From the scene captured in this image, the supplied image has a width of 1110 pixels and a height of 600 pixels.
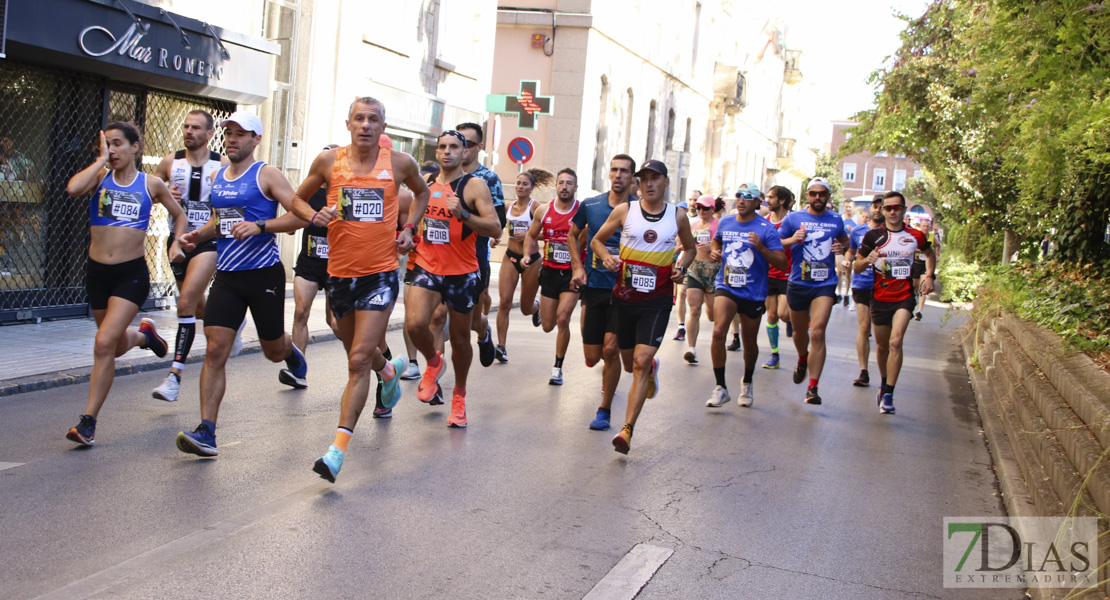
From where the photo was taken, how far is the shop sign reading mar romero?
11641 mm

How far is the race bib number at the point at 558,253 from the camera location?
10445 mm

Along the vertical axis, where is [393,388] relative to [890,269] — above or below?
below

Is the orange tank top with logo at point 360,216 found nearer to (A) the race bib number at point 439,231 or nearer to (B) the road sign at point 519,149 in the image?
(A) the race bib number at point 439,231

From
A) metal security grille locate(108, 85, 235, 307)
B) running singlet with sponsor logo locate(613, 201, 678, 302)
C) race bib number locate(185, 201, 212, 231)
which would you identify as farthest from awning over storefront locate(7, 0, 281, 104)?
running singlet with sponsor logo locate(613, 201, 678, 302)

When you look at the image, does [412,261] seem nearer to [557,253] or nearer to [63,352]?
[557,253]

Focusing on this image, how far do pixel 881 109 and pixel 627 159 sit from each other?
1604cm

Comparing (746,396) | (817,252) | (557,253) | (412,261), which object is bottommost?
(746,396)

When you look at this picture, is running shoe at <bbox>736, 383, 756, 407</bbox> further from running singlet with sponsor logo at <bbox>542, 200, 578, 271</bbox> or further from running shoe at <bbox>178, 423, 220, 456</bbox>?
running shoe at <bbox>178, 423, 220, 456</bbox>

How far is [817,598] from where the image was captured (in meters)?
4.68

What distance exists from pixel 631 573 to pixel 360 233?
8.16 feet

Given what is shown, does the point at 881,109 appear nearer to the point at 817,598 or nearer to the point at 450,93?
the point at 450,93

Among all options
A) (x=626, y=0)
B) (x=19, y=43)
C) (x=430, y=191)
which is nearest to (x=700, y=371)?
(x=430, y=191)

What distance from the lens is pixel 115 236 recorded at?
6879mm

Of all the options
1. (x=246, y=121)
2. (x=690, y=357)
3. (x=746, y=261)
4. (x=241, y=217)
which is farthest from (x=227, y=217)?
(x=690, y=357)
